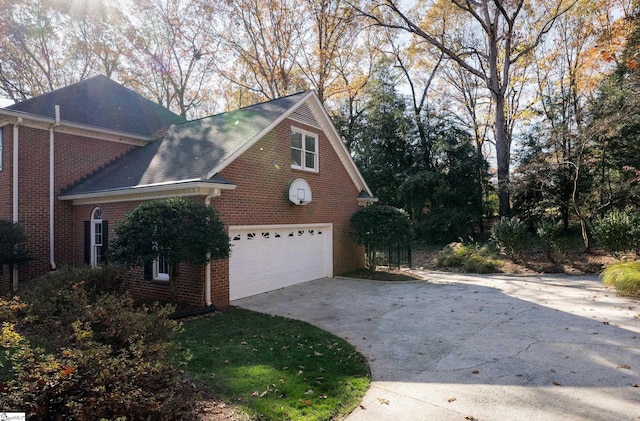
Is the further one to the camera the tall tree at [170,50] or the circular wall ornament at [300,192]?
the tall tree at [170,50]

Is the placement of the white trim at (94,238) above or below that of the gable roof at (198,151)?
below

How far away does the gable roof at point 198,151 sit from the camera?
9203mm

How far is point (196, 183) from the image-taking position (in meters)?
8.24

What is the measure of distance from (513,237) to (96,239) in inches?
595

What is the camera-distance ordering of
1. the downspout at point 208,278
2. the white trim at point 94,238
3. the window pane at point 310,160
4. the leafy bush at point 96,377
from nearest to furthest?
the leafy bush at point 96,377 < the downspout at point 208,278 < the white trim at point 94,238 < the window pane at point 310,160

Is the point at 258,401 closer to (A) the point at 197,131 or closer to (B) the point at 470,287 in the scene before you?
(B) the point at 470,287

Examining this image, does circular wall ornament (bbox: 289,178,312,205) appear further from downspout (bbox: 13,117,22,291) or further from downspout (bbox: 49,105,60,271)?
downspout (bbox: 13,117,22,291)

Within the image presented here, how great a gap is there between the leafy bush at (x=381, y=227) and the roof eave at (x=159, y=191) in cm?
591

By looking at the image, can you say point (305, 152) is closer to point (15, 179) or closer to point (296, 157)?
point (296, 157)

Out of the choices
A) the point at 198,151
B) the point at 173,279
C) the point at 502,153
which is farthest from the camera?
the point at 502,153

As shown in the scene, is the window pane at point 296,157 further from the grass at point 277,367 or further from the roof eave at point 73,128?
the roof eave at point 73,128

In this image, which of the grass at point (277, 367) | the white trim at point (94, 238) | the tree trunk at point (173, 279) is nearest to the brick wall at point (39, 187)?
the white trim at point (94, 238)

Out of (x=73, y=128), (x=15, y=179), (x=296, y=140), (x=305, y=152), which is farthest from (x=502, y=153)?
(x=15, y=179)

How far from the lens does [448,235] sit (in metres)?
21.4
